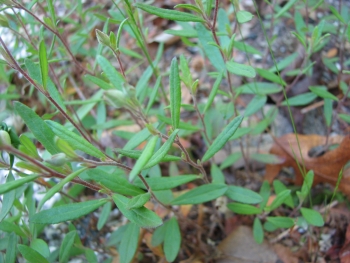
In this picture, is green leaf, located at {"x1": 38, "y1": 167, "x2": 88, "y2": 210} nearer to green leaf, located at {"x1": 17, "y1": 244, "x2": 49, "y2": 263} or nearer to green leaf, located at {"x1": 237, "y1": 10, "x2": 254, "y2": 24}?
green leaf, located at {"x1": 17, "y1": 244, "x2": 49, "y2": 263}

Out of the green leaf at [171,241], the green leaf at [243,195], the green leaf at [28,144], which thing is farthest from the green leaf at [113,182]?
the green leaf at [243,195]

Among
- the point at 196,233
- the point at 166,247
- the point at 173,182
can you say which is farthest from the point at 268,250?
the point at 173,182

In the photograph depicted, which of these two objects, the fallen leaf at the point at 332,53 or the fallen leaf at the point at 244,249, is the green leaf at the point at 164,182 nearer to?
the fallen leaf at the point at 244,249

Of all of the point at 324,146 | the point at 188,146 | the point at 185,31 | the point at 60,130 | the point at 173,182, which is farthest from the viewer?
the point at 188,146

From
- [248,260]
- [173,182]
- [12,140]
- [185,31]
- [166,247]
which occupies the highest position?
[185,31]

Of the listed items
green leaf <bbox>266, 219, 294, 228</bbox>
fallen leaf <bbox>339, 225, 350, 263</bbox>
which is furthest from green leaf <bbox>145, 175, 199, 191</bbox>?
fallen leaf <bbox>339, 225, 350, 263</bbox>

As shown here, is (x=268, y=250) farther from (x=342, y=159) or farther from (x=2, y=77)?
(x=2, y=77)

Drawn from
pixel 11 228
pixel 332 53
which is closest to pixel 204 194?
pixel 11 228
